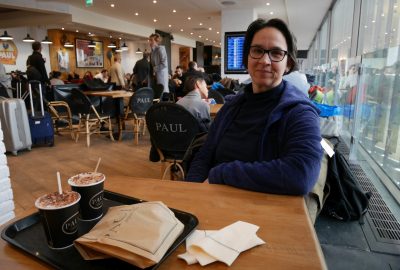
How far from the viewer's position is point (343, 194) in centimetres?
159

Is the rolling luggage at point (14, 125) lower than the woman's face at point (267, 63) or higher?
lower

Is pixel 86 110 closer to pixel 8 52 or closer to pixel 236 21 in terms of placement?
pixel 236 21

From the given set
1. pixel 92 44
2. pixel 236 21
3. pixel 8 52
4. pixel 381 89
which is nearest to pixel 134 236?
pixel 381 89

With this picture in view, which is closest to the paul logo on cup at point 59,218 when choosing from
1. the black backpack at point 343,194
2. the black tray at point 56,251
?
the black tray at point 56,251

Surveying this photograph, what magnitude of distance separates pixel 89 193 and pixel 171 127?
66.1 inches

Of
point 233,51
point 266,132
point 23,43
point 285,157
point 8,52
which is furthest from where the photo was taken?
point 23,43

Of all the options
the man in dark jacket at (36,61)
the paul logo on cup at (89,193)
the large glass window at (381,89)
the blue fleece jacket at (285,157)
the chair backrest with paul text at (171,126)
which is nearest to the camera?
the paul logo on cup at (89,193)

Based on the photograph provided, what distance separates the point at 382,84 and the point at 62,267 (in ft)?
10.7

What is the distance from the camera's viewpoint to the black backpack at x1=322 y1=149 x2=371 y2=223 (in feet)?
4.79

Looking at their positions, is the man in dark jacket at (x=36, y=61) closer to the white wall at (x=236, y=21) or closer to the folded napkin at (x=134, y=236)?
the white wall at (x=236, y=21)

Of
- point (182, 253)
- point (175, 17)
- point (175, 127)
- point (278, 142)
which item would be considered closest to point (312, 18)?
point (175, 17)

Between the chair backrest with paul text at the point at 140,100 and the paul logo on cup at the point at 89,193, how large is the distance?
432 cm

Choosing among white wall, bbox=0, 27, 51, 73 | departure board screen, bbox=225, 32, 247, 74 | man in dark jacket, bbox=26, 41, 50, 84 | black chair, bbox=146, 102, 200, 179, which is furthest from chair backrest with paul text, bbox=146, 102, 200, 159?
white wall, bbox=0, 27, 51, 73

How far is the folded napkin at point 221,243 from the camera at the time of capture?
63 centimetres
